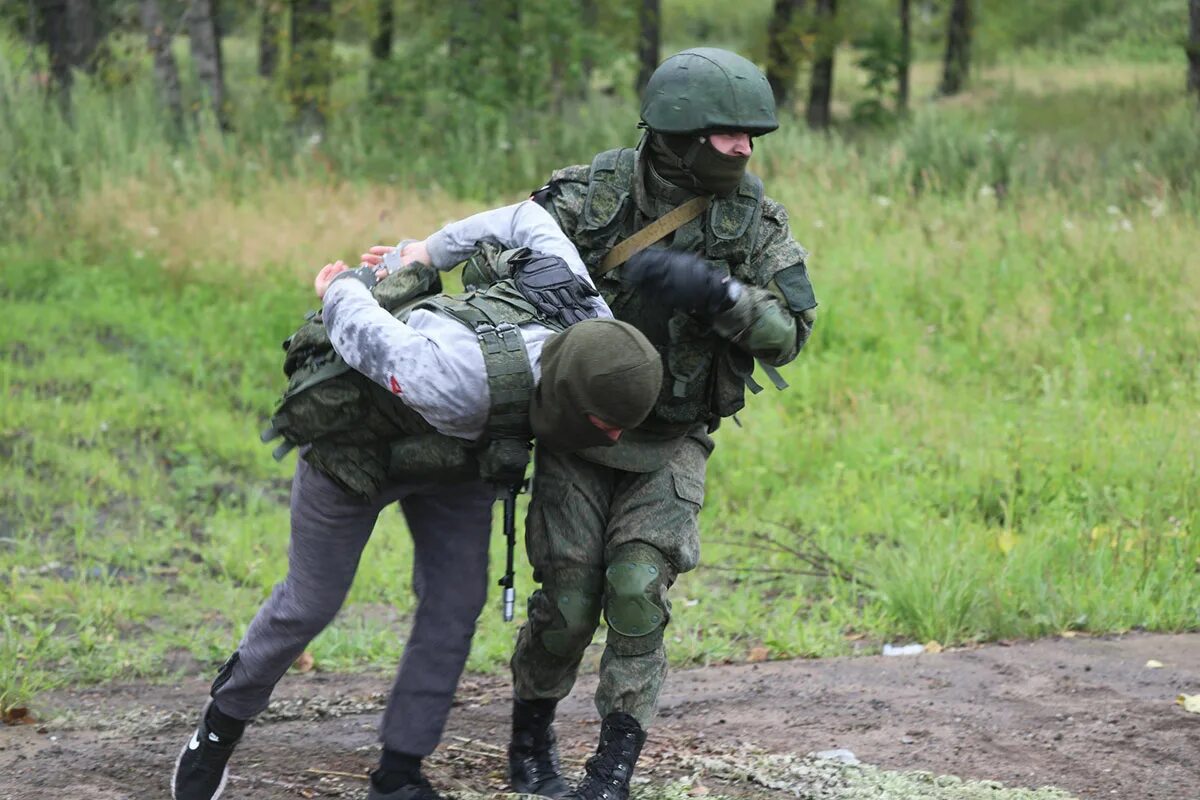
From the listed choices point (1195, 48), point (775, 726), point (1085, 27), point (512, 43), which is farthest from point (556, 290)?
point (1085, 27)

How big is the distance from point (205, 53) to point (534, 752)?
31.5 feet

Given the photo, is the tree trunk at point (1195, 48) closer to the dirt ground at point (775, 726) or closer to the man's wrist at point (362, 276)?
the dirt ground at point (775, 726)

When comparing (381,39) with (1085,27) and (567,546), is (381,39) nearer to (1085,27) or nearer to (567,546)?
(567,546)

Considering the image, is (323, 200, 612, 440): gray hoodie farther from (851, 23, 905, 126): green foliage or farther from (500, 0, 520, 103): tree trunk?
(851, 23, 905, 126): green foliage

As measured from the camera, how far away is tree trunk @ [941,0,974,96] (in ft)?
78.9

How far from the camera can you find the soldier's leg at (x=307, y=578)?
3.34 metres

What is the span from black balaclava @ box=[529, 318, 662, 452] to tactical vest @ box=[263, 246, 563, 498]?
5 cm

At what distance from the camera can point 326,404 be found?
319 cm

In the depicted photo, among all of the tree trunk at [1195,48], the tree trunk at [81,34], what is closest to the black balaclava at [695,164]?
the tree trunk at [1195,48]

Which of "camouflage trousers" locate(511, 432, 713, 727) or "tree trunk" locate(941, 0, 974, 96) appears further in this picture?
"tree trunk" locate(941, 0, 974, 96)

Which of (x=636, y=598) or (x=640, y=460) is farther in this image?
(x=640, y=460)

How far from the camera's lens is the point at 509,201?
427 inches

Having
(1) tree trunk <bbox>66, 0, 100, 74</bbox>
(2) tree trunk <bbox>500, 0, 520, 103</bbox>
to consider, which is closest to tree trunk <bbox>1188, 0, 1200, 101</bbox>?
(2) tree trunk <bbox>500, 0, 520, 103</bbox>

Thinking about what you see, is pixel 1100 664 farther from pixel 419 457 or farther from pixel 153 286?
pixel 153 286
